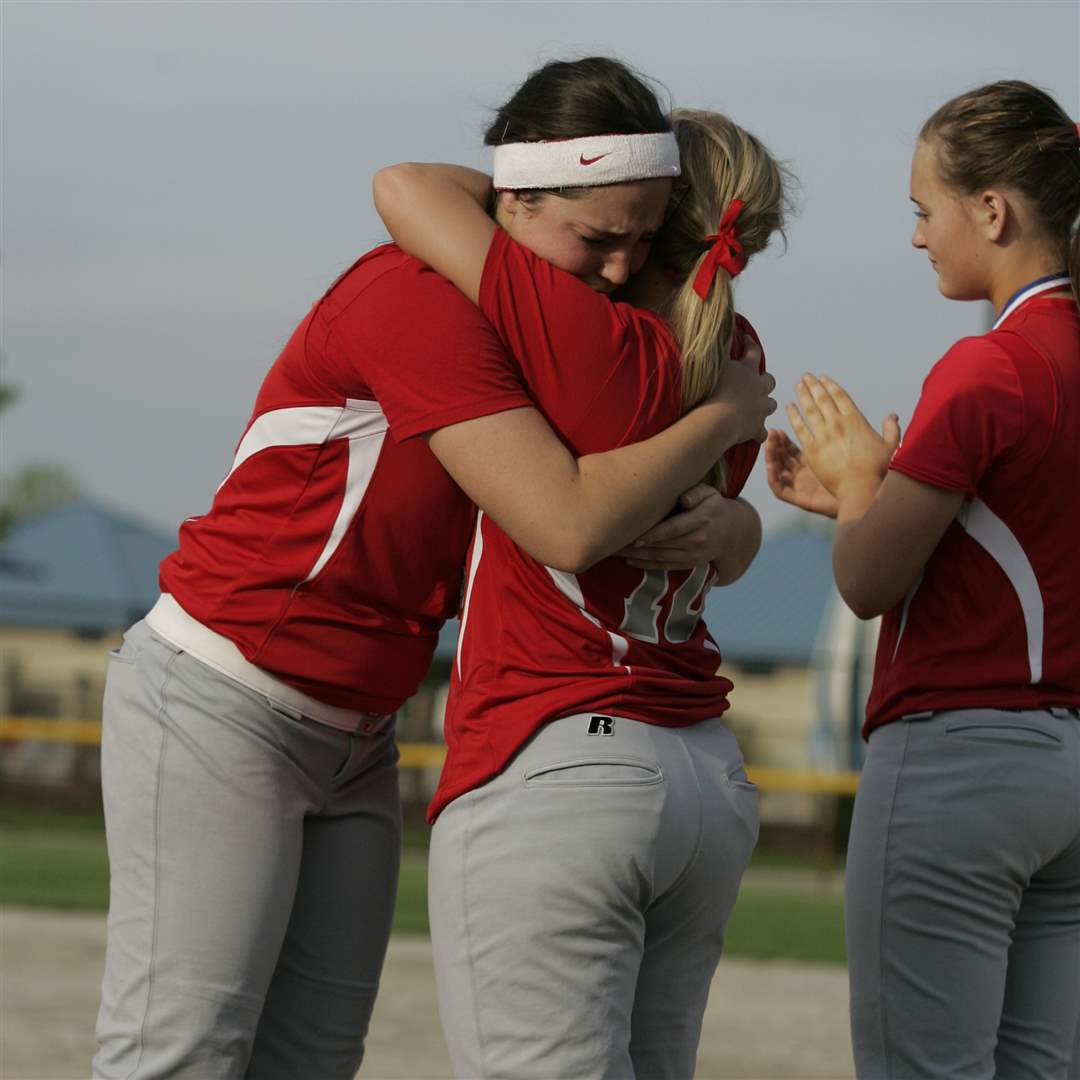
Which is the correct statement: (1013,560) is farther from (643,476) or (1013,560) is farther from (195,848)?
(195,848)

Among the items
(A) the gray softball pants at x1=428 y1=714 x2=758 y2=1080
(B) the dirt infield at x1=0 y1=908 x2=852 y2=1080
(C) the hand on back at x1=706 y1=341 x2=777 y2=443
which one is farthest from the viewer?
(B) the dirt infield at x1=0 y1=908 x2=852 y2=1080

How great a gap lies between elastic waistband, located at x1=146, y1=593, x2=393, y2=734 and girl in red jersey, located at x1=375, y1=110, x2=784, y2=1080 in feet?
0.84

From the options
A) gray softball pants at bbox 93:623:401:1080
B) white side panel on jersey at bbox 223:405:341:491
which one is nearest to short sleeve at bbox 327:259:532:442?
white side panel on jersey at bbox 223:405:341:491

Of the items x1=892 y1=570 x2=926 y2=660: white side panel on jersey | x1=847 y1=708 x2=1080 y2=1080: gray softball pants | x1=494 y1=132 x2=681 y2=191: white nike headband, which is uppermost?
x1=494 y1=132 x2=681 y2=191: white nike headband

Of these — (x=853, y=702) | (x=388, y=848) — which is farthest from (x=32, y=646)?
(x=388, y=848)

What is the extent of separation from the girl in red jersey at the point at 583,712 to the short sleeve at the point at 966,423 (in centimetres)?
31

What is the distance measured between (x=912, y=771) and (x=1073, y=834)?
26 cm

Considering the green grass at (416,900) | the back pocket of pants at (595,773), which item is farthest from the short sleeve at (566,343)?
the green grass at (416,900)

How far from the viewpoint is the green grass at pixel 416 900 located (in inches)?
364

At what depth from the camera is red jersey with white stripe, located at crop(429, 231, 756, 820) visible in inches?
84.4

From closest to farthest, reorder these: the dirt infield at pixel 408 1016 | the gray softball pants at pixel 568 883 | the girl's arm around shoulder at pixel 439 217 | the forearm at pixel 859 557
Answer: the gray softball pants at pixel 568 883, the girl's arm around shoulder at pixel 439 217, the forearm at pixel 859 557, the dirt infield at pixel 408 1016

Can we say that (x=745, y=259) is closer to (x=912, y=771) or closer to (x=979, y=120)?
(x=979, y=120)

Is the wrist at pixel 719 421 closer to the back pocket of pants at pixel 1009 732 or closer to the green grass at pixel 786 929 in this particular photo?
the back pocket of pants at pixel 1009 732

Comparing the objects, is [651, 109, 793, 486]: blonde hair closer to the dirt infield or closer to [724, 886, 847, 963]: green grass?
the dirt infield
